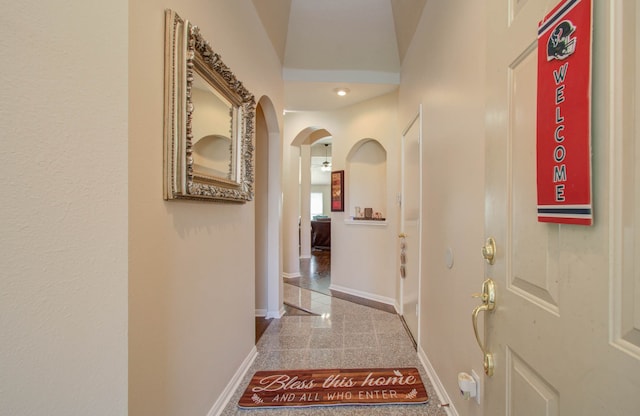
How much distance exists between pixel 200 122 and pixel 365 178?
9.98ft

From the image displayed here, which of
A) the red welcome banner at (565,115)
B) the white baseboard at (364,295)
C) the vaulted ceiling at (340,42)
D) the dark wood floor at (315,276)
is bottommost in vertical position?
the dark wood floor at (315,276)

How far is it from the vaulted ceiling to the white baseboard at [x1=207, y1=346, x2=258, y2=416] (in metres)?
2.76

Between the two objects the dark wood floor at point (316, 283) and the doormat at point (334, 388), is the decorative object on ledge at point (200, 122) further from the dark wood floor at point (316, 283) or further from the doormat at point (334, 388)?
the dark wood floor at point (316, 283)

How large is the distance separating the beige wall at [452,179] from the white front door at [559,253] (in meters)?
0.52

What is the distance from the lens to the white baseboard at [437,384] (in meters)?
1.63

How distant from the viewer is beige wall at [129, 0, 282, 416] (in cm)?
97

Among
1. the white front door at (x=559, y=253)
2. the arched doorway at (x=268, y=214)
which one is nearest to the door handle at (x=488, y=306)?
the white front door at (x=559, y=253)

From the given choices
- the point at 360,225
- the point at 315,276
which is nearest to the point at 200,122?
the point at 360,225

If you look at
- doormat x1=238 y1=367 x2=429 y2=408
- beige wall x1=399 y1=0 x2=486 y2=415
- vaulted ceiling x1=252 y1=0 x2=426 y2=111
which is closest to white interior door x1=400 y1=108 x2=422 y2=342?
beige wall x1=399 y1=0 x2=486 y2=415

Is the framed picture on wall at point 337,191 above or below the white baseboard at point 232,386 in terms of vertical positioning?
above

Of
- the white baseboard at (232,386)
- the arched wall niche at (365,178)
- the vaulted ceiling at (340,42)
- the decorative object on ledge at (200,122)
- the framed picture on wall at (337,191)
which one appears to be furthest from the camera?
the framed picture on wall at (337,191)

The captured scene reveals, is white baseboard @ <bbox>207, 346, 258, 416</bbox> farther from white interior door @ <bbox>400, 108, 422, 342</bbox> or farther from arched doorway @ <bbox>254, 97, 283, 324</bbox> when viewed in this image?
white interior door @ <bbox>400, 108, 422, 342</bbox>

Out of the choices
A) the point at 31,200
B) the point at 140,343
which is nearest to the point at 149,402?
the point at 140,343

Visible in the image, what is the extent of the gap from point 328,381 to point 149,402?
1.25 m
